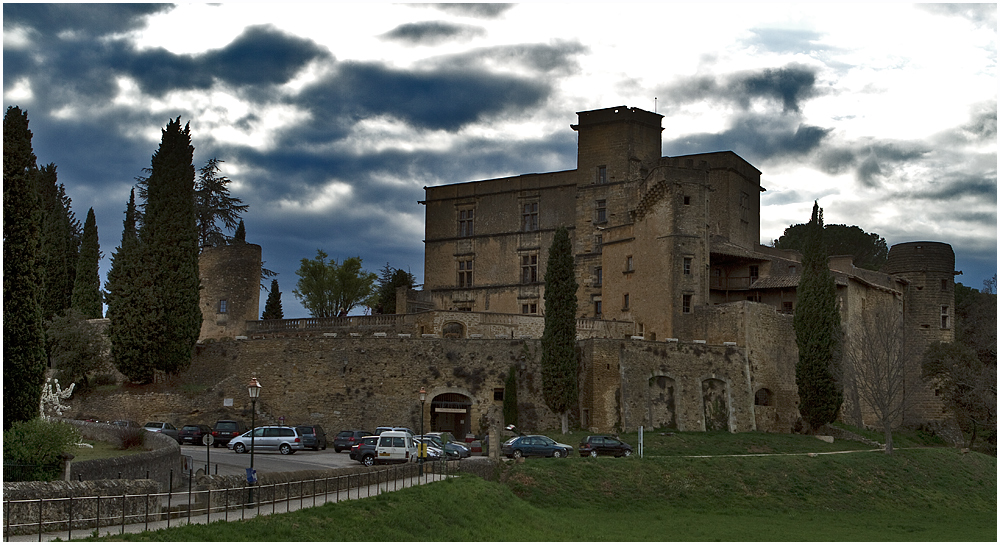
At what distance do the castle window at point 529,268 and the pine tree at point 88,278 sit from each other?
2634cm

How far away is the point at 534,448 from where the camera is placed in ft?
136

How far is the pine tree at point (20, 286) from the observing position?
26.7 metres

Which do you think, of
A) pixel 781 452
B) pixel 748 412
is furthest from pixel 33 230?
pixel 748 412

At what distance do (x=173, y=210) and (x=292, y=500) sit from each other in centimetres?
2627

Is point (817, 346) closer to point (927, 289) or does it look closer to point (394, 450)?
point (927, 289)

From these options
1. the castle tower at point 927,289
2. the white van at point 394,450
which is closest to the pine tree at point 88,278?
the white van at point 394,450

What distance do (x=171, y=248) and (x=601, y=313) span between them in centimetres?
2621

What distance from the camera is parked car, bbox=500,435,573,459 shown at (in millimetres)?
41219

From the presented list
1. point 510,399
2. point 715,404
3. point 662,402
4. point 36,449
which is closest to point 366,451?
point 510,399

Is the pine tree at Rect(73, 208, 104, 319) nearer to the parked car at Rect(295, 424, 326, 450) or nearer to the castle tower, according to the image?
the parked car at Rect(295, 424, 326, 450)

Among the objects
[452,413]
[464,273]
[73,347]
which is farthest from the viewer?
[464,273]

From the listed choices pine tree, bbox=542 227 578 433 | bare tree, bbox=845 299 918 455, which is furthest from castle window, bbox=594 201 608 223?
pine tree, bbox=542 227 578 433

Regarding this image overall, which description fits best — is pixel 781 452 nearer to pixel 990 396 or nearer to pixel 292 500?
pixel 990 396

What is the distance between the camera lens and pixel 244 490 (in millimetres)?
22359
